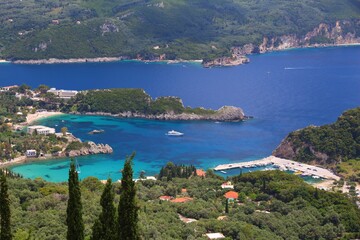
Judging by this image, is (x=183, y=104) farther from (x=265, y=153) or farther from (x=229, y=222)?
(x=229, y=222)

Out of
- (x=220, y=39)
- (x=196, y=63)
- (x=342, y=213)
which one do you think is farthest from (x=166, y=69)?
(x=342, y=213)

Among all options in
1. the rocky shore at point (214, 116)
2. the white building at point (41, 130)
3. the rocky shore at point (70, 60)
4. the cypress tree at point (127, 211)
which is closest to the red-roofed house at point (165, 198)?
the cypress tree at point (127, 211)

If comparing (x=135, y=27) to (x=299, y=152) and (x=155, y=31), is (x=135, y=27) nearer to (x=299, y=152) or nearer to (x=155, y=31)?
(x=155, y=31)

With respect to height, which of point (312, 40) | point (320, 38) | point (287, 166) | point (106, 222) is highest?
point (106, 222)

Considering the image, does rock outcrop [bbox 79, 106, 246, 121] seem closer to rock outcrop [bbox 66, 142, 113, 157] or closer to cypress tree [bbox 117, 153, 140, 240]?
rock outcrop [bbox 66, 142, 113, 157]

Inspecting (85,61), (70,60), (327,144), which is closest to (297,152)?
(327,144)

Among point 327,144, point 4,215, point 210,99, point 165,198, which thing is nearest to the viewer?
point 4,215

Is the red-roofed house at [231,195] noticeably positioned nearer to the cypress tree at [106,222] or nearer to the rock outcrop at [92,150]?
the cypress tree at [106,222]
